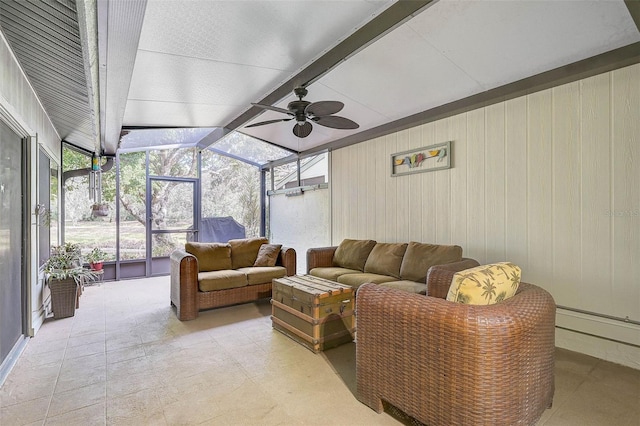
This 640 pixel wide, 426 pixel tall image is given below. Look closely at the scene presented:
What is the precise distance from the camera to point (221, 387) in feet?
7.50

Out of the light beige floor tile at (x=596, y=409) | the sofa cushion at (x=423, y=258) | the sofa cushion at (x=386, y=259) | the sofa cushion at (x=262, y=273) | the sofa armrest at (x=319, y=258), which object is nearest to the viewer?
the light beige floor tile at (x=596, y=409)

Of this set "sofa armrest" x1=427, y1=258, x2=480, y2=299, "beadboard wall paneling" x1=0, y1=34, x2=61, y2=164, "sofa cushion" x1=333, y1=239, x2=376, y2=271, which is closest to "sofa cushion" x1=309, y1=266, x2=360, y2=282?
"sofa cushion" x1=333, y1=239, x2=376, y2=271

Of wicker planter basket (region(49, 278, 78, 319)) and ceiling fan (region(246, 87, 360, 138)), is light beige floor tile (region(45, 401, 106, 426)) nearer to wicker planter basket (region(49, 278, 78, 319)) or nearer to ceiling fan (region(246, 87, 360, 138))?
wicker planter basket (region(49, 278, 78, 319))

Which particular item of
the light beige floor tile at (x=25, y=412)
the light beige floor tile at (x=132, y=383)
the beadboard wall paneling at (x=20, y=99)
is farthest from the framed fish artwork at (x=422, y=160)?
the light beige floor tile at (x=25, y=412)

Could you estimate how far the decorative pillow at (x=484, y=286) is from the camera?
1680mm

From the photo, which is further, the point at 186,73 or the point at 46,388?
the point at 186,73

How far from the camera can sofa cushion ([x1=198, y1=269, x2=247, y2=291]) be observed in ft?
12.6

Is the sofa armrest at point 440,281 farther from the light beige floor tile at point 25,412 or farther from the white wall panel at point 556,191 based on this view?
the light beige floor tile at point 25,412

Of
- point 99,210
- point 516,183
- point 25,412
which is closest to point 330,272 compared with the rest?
point 516,183

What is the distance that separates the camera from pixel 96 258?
5.19m

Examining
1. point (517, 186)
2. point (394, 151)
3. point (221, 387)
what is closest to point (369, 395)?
point (221, 387)

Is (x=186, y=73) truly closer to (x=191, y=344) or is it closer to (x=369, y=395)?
(x=191, y=344)

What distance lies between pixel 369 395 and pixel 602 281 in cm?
227

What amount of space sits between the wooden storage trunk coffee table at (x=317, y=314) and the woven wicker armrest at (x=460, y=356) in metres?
0.93
